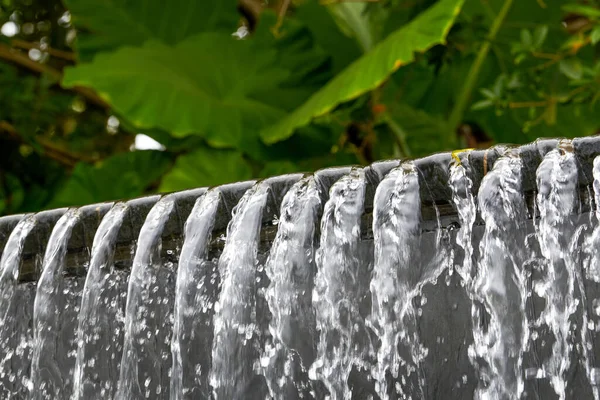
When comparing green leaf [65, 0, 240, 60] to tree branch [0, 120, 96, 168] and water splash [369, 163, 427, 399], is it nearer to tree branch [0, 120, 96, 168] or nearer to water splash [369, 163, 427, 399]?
tree branch [0, 120, 96, 168]

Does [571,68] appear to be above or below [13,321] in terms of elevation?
above

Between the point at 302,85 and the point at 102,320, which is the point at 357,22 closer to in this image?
the point at 302,85

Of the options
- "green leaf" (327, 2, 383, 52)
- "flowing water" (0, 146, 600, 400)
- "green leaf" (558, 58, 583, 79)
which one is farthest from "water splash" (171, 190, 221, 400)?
"green leaf" (327, 2, 383, 52)

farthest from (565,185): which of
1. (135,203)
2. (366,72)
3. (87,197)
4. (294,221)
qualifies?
(87,197)

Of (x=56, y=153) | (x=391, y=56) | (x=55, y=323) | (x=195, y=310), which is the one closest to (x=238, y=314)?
(x=195, y=310)

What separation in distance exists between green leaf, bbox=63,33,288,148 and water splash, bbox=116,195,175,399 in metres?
1.62

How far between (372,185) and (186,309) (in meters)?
0.32

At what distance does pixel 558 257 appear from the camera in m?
1.13

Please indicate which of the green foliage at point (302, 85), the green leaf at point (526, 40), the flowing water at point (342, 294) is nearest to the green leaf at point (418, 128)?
the green foliage at point (302, 85)

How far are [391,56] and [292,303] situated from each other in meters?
1.29

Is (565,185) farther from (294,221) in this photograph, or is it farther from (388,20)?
(388,20)

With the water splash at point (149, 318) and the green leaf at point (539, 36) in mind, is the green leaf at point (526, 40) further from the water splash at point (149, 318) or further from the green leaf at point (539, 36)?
the water splash at point (149, 318)

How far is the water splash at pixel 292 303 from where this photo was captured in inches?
49.1

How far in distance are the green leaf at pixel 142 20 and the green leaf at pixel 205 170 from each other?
27.3 inches
